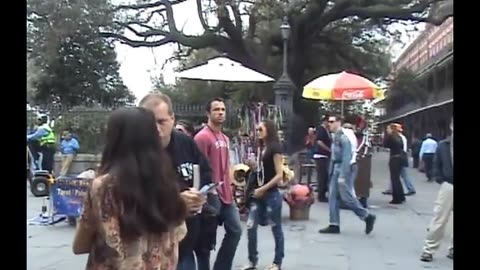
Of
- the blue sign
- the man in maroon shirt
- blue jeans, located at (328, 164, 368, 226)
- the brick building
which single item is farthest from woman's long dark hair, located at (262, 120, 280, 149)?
the brick building

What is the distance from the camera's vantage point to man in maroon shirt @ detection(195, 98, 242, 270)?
6.19 m

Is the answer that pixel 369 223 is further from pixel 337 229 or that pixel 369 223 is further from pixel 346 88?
pixel 346 88

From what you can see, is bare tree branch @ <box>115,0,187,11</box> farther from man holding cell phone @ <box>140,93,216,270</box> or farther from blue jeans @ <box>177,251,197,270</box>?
blue jeans @ <box>177,251,197,270</box>

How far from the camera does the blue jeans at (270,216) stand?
7871mm

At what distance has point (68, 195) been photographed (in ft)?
35.7

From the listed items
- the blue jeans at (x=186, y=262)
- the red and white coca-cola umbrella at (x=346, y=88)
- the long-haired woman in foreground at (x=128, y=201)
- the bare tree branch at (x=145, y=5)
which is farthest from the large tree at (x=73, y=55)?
the long-haired woman in foreground at (x=128, y=201)

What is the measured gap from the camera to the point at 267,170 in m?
7.98

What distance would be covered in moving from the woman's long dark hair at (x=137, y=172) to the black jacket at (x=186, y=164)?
58.6 inches

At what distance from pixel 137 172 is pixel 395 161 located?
12629 millimetres

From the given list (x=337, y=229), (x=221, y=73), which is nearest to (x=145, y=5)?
(x=221, y=73)

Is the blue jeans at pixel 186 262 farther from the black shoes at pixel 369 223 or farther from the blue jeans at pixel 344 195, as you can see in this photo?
the black shoes at pixel 369 223

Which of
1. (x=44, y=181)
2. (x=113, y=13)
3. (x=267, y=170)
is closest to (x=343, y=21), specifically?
(x=113, y=13)

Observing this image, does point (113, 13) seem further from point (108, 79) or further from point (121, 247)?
point (121, 247)
